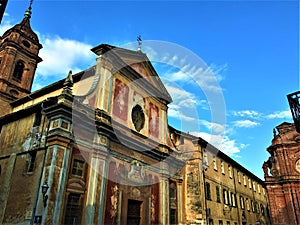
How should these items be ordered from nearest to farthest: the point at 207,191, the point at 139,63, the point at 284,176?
the point at 139,63 → the point at 207,191 → the point at 284,176

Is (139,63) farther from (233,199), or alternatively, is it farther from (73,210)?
(233,199)

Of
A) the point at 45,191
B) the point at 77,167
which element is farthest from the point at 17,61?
the point at 45,191

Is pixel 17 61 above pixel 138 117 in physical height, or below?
above

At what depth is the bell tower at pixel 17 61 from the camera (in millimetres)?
22156

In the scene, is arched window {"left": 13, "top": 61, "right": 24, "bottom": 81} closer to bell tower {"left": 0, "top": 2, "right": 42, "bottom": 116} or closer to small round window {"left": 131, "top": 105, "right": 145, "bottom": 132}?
bell tower {"left": 0, "top": 2, "right": 42, "bottom": 116}

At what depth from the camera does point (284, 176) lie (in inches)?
1069

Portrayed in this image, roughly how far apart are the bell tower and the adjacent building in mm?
25873

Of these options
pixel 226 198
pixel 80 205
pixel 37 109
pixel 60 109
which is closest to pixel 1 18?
pixel 60 109

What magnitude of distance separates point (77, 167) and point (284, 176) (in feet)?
75.6

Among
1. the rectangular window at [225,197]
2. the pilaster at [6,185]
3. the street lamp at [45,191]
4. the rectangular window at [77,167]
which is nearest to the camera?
the street lamp at [45,191]

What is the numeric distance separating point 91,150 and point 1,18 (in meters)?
7.30

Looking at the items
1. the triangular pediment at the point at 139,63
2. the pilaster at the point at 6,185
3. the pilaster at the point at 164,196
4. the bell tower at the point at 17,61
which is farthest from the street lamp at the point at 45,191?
the bell tower at the point at 17,61

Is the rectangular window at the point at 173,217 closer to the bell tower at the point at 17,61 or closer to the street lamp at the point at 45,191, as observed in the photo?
the street lamp at the point at 45,191

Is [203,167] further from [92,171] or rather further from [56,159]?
[56,159]
